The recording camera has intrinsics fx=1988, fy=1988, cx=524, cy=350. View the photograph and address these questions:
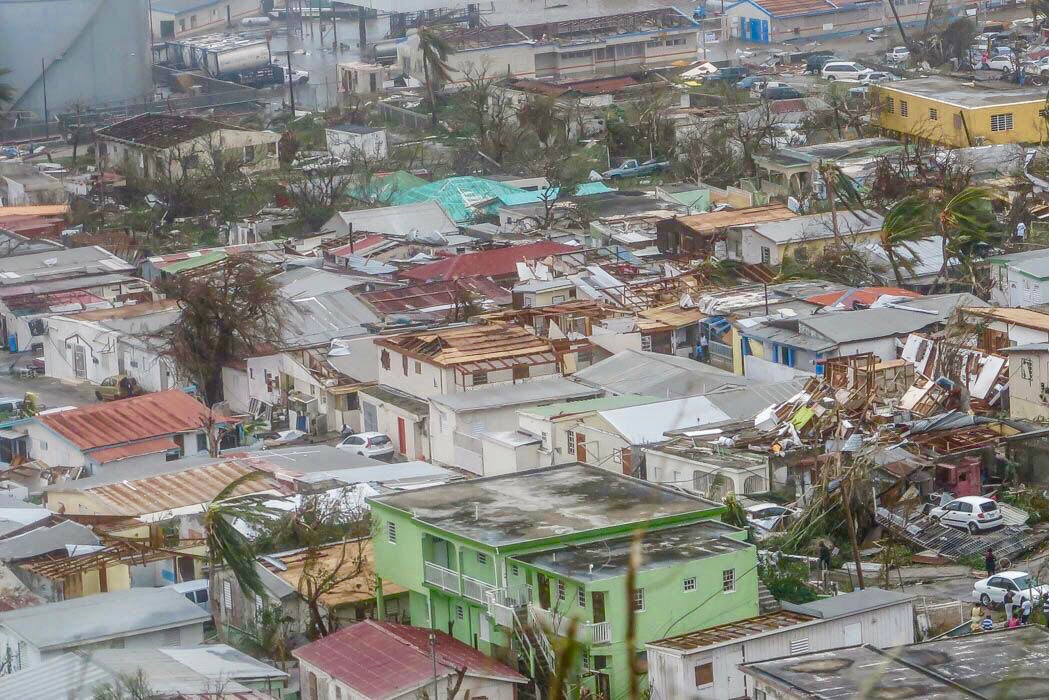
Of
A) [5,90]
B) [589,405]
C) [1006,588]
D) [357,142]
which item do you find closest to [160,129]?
[357,142]

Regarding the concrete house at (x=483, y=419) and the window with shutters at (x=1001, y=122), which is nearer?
the concrete house at (x=483, y=419)

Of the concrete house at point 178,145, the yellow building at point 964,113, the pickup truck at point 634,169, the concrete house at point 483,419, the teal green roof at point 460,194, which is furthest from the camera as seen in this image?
the concrete house at point 178,145

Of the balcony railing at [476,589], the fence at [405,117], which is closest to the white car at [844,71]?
the fence at [405,117]

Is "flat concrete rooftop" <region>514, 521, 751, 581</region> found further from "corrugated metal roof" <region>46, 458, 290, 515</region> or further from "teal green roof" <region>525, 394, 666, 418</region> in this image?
"teal green roof" <region>525, 394, 666, 418</region>

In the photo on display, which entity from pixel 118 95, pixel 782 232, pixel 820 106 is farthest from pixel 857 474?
pixel 118 95

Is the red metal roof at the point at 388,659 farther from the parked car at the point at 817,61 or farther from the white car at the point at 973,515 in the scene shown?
the parked car at the point at 817,61

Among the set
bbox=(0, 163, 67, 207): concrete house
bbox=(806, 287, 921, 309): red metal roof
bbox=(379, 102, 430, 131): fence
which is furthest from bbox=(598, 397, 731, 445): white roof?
bbox=(379, 102, 430, 131): fence

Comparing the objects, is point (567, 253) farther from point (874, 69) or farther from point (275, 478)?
point (874, 69)
